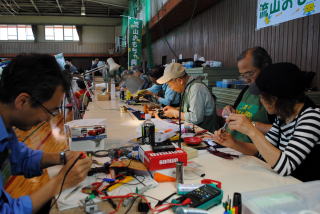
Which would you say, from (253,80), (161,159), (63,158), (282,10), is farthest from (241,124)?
(282,10)

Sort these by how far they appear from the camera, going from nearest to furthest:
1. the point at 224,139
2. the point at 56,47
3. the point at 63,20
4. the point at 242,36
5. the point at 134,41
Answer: the point at 224,139 < the point at 242,36 < the point at 134,41 < the point at 63,20 < the point at 56,47

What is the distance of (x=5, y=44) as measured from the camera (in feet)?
47.5

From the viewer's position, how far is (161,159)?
1173 mm

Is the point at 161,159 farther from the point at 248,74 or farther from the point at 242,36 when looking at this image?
the point at 242,36

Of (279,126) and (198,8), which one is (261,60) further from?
(198,8)

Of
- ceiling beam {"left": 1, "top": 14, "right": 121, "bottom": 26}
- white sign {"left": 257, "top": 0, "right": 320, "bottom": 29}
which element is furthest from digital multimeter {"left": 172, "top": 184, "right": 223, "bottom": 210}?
ceiling beam {"left": 1, "top": 14, "right": 121, "bottom": 26}

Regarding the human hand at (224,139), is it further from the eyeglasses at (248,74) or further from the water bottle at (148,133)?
the eyeglasses at (248,74)

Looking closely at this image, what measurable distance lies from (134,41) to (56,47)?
960 cm

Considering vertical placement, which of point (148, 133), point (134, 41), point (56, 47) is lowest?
point (148, 133)

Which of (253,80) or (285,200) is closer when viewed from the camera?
(285,200)

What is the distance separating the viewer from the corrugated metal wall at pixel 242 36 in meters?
2.49

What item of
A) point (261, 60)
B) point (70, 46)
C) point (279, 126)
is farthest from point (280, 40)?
point (70, 46)

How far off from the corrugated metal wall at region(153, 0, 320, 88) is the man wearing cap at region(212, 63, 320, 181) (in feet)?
4.48

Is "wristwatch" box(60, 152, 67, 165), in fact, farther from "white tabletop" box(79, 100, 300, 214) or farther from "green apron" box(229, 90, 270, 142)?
"green apron" box(229, 90, 270, 142)
